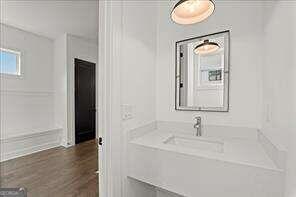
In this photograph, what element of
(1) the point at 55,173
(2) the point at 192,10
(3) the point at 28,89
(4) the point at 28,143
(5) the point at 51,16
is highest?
(5) the point at 51,16

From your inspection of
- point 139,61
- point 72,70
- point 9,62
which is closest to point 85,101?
point 72,70

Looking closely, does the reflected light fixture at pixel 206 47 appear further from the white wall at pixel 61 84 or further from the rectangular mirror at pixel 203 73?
the white wall at pixel 61 84

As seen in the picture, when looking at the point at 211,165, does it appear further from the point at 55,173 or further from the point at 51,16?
the point at 51,16

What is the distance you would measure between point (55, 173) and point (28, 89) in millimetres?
2047

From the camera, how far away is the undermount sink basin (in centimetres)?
146

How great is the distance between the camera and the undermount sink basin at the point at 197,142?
1456 millimetres

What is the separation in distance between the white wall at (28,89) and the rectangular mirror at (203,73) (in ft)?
11.2

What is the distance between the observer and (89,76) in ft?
15.4

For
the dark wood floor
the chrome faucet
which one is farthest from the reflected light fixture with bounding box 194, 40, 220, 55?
the dark wood floor

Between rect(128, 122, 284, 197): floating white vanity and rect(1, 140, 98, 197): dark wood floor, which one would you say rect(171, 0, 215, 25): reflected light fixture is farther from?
rect(1, 140, 98, 197): dark wood floor

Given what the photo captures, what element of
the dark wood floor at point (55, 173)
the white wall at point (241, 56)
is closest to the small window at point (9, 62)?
the dark wood floor at point (55, 173)

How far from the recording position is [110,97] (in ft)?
4.27

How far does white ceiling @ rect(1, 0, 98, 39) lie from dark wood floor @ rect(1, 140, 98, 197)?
103 inches

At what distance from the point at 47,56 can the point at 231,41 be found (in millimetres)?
4094
